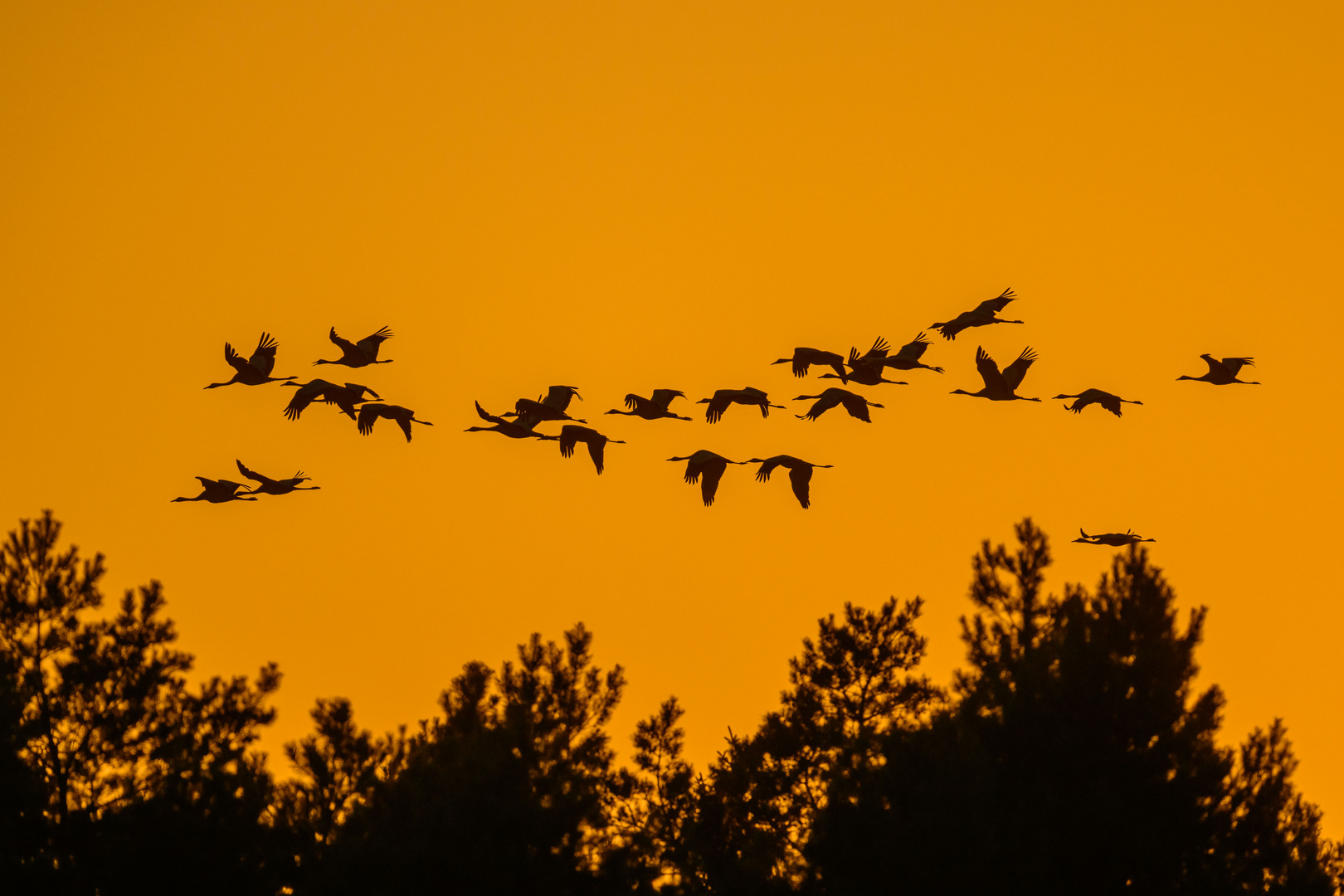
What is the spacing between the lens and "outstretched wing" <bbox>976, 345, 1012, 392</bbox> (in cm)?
2917

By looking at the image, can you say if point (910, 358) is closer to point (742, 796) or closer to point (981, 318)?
point (981, 318)

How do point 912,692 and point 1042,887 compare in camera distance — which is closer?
point 1042,887

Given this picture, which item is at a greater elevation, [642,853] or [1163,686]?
[1163,686]

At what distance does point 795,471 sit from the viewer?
2869 cm

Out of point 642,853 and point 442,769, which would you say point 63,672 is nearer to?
point 442,769

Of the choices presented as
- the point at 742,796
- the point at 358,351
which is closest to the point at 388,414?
the point at 358,351

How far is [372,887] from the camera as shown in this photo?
1415 inches

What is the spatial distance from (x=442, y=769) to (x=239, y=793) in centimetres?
373

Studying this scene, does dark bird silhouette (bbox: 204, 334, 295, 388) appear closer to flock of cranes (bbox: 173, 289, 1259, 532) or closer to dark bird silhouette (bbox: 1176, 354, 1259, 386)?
flock of cranes (bbox: 173, 289, 1259, 532)

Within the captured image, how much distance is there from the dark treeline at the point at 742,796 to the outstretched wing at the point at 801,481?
8.99 metres

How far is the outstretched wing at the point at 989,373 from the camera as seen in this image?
95.7ft

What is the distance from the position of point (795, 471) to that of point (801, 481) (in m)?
0.31

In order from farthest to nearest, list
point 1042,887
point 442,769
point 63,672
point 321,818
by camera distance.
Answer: point 321,818, point 63,672, point 442,769, point 1042,887

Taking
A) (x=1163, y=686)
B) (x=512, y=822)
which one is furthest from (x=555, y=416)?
(x=1163, y=686)
